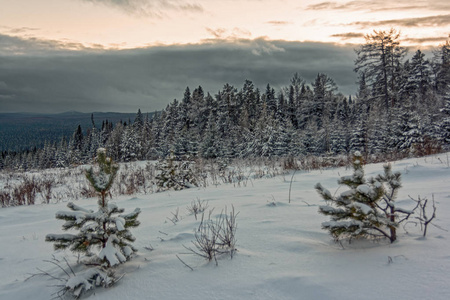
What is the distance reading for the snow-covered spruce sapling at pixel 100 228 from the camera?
2.20 m

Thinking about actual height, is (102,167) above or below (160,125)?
below

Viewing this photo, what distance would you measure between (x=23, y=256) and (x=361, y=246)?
136 inches

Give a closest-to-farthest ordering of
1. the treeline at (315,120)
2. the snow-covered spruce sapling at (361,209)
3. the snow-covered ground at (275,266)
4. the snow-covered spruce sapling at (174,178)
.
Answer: the snow-covered ground at (275,266) < the snow-covered spruce sapling at (361,209) < the snow-covered spruce sapling at (174,178) < the treeline at (315,120)

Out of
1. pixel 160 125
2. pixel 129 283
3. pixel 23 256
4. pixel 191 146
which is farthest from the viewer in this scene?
pixel 160 125

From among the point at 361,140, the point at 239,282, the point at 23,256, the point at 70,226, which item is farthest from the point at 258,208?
the point at 361,140

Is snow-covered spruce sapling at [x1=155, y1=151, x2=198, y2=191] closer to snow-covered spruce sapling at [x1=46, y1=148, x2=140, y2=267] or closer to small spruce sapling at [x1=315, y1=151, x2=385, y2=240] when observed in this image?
snow-covered spruce sapling at [x1=46, y1=148, x2=140, y2=267]

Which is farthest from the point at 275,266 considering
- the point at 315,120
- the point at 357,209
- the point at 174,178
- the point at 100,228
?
the point at 315,120

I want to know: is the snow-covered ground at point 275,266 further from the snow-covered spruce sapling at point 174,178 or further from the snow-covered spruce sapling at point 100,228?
the snow-covered spruce sapling at point 174,178

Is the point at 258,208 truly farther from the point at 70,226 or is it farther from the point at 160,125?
the point at 160,125

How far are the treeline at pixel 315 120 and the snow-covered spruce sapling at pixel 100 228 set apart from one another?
23.9ft

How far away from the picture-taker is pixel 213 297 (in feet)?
5.74

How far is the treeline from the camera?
20.0 m

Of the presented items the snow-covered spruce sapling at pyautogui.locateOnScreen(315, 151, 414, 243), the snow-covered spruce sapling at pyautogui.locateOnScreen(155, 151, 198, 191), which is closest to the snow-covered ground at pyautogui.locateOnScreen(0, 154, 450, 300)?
the snow-covered spruce sapling at pyautogui.locateOnScreen(315, 151, 414, 243)

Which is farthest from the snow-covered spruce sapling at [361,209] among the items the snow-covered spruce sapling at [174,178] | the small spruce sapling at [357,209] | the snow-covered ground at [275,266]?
the snow-covered spruce sapling at [174,178]
